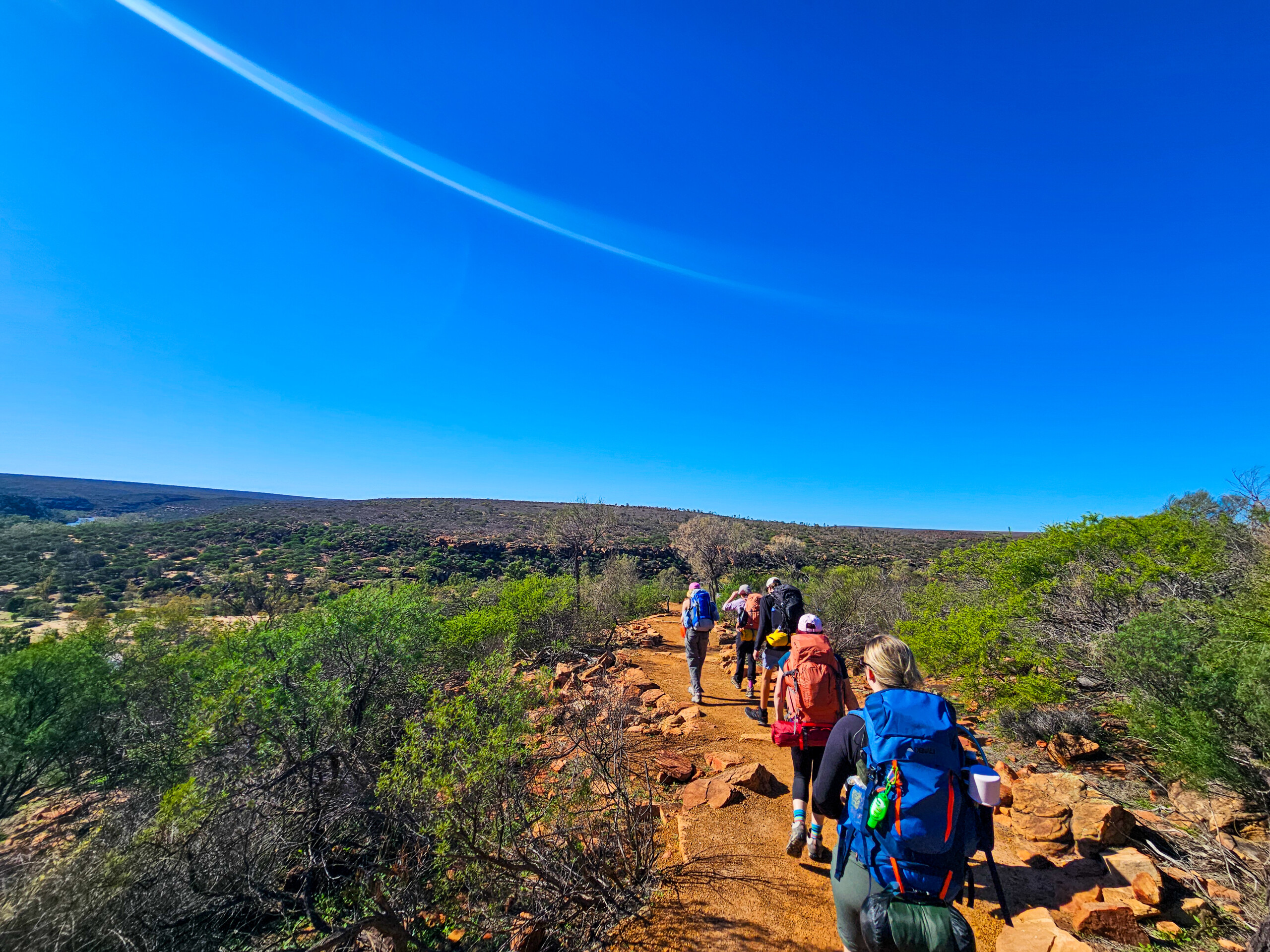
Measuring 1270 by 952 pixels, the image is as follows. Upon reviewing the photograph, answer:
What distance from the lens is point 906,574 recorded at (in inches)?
603

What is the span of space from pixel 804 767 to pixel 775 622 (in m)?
2.32

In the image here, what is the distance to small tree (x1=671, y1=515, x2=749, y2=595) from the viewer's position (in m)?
24.9

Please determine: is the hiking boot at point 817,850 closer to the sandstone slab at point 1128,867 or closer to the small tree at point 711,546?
the sandstone slab at point 1128,867

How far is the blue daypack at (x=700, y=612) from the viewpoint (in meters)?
7.29

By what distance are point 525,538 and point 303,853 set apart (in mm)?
37371

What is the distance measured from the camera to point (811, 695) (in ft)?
12.2

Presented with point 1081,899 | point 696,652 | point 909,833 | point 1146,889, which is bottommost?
point 1081,899

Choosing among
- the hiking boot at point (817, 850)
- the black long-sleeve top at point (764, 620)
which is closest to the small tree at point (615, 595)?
the black long-sleeve top at point (764, 620)

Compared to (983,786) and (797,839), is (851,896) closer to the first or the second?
(983,786)

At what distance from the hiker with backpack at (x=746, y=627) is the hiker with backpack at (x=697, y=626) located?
46cm

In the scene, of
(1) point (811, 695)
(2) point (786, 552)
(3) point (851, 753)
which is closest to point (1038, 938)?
(1) point (811, 695)

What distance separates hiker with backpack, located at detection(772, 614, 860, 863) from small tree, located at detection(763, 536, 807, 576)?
26636 millimetres

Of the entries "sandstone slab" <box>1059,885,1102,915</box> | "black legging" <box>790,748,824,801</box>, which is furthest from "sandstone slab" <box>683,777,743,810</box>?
"sandstone slab" <box>1059,885,1102,915</box>

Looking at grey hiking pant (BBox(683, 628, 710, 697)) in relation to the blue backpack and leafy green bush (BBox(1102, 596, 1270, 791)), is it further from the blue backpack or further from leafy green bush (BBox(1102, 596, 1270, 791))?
the blue backpack
